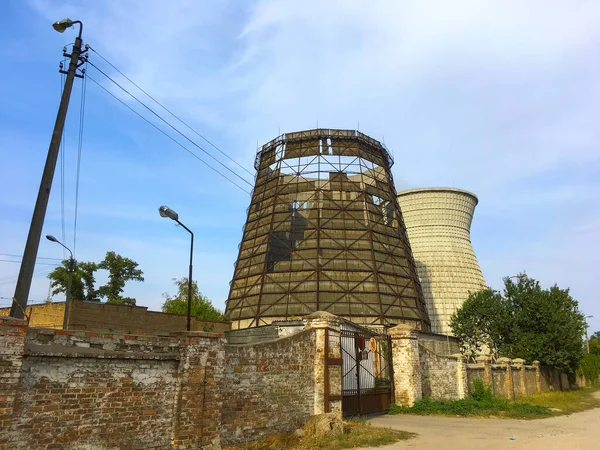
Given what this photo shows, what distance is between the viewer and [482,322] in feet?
103

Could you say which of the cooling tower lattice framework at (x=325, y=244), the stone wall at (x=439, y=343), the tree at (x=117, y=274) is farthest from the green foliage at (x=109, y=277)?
the stone wall at (x=439, y=343)

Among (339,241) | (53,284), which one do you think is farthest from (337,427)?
(53,284)

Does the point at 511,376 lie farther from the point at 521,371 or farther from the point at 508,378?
the point at 521,371

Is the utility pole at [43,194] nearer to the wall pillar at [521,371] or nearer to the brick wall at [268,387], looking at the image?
the brick wall at [268,387]

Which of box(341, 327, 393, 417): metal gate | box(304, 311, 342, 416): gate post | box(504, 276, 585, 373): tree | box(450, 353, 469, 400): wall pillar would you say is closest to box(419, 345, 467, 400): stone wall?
box(450, 353, 469, 400): wall pillar

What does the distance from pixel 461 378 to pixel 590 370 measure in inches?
1086

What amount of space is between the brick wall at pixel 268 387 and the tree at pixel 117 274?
27.7 meters

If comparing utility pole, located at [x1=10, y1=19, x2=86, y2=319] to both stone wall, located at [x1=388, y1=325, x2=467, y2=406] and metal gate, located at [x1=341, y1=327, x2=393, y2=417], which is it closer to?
metal gate, located at [x1=341, y1=327, x2=393, y2=417]

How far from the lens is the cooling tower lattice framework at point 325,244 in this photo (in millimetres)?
28266

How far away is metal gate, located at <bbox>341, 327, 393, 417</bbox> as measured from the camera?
12.8 metres

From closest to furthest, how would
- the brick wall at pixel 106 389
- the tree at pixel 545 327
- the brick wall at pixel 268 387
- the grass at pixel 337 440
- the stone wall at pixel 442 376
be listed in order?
1. the brick wall at pixel 106 389
2. the brick wall at pixel 268 387
3. the grass at pixel 337 440
4. the stone wall at pixel 442 376
5. the tree at pixel 545 327

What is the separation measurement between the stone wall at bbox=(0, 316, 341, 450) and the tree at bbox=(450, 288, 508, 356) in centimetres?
2352

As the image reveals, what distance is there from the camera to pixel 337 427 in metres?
9.95

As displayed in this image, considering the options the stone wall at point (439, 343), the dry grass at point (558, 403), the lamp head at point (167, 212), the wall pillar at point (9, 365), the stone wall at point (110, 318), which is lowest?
the dry grass at point (558, 403)
